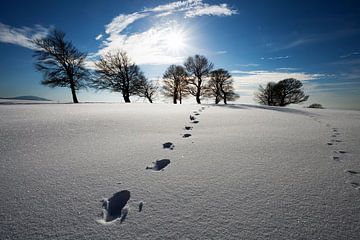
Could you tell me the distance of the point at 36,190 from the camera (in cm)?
123

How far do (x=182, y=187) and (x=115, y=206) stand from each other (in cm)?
49

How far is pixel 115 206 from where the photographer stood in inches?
44.7

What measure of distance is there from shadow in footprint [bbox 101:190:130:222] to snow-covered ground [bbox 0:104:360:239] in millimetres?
50

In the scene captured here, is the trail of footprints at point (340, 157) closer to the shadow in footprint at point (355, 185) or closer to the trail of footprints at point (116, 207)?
the shadow in footprint at point (355, 185)

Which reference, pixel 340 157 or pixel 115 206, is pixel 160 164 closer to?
pixel 115 206

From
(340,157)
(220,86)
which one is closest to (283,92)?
(220,86)

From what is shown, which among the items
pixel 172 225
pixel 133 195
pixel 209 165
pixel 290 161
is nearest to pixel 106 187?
pixel 133 195

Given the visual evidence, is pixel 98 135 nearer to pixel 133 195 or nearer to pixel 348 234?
pixel 133 195

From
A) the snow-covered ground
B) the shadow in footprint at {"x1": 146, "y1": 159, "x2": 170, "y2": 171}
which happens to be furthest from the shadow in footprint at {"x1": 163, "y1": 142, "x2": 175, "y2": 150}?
the shadow in footprint at {"x1": 146, "y1": 159, "x2": 170, "y2": 171}

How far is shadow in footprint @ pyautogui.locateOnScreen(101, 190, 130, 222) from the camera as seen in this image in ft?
3.43

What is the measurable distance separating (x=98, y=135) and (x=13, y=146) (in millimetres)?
927

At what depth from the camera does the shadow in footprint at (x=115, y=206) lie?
1.05m

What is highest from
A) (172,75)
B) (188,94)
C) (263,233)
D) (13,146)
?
(172,75)

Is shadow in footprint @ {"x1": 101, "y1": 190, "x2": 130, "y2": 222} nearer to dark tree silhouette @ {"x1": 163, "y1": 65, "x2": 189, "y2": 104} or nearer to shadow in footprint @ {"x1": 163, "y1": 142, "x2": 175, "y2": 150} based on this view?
shadow in footprint @ {"x1": 163, "y1": 142, "x2": 175, "y2": 150}
